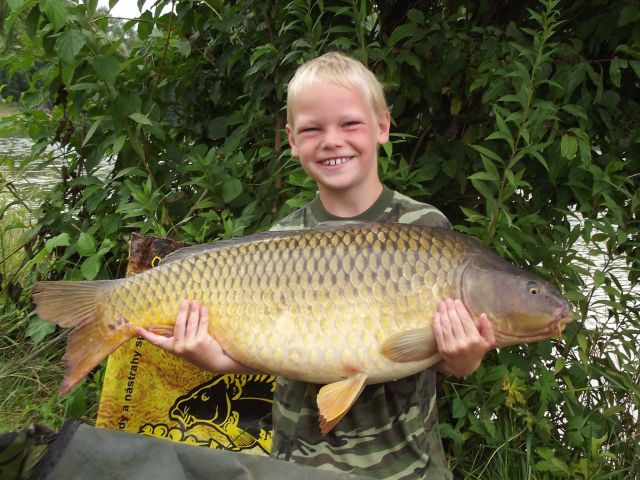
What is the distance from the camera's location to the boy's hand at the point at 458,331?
1117mm

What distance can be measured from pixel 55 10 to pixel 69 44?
0.13m

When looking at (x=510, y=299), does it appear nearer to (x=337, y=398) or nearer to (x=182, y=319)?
(x=337, y=398)

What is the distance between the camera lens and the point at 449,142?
1980mm

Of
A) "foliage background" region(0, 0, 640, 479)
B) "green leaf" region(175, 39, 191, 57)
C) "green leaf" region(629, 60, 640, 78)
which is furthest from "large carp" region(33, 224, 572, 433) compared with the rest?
"green leaf" region(175, 39, 191, 57)

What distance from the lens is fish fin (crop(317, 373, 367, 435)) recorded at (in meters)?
1.13

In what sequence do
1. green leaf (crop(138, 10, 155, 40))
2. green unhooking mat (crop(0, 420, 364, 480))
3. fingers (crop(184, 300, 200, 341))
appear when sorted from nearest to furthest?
1. green unhooking mat (crop(0, 420, 364, 480))
2. fingers (crop(184, 300, 200, 341))
3. green leaf (crop(138, 10, 155, 40))

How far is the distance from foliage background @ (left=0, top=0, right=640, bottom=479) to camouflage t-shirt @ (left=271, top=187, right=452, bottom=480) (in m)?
0.34

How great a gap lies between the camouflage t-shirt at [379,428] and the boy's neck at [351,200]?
0.01 metres

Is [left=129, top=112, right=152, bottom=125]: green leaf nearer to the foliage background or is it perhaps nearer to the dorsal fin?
the foliage background

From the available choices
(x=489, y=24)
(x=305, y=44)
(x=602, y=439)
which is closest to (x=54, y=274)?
(x=305, y=44)

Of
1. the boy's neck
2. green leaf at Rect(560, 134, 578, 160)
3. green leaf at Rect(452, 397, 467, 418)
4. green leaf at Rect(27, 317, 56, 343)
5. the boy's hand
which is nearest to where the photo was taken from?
the boy's hand

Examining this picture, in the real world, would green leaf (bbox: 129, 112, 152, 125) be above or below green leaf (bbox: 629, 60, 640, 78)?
below

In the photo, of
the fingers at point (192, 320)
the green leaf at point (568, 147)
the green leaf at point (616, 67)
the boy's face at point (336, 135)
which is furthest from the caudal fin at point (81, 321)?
the green leaf at point (616, 67)

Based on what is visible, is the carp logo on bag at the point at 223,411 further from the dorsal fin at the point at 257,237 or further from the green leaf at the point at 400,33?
the green leaf at the point at 400,33
